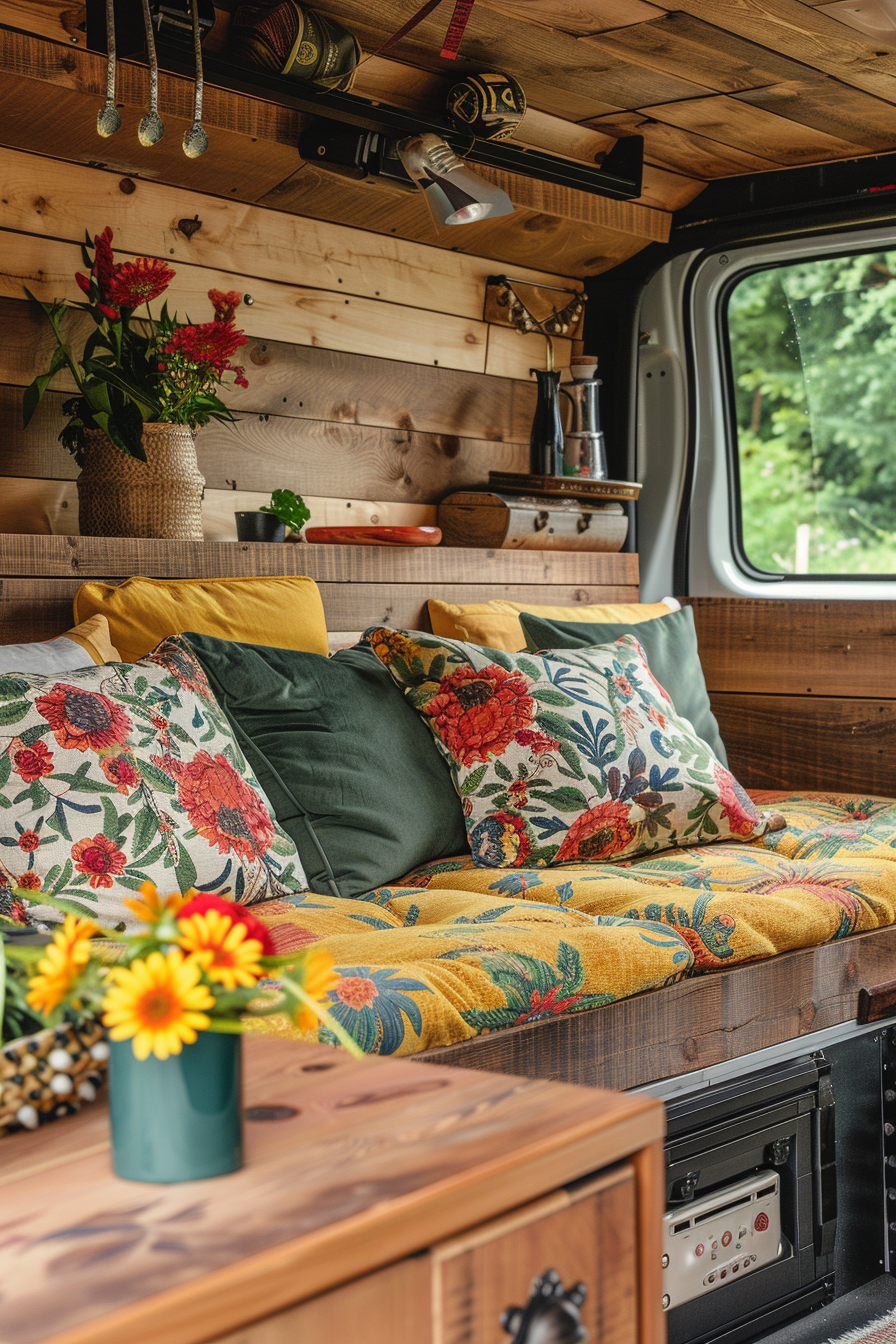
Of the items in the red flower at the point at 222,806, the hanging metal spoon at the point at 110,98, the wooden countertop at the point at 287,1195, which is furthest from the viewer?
the hanging metal spoon at the point at 110,98

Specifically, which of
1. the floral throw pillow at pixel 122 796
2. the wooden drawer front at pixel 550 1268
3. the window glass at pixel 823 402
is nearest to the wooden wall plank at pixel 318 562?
the floral throw pillow at pixel 122 796

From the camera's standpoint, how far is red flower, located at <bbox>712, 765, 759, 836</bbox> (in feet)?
7.54

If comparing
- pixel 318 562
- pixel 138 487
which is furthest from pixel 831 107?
pixel 138 487

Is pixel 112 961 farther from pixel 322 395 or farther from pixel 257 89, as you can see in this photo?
pixel 322 395

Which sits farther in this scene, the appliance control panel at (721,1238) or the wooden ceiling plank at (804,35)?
the wooden ceiling plank at (804,35)

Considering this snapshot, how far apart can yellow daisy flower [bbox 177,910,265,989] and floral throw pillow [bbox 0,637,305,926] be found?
81cm

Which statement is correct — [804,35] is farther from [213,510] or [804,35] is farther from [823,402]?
[213,510]

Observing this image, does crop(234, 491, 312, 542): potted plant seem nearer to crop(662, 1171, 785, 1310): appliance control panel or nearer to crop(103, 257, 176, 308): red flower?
crop(103, 257, 176, 308): red flower

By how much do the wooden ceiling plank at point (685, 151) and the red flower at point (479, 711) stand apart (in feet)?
4.38

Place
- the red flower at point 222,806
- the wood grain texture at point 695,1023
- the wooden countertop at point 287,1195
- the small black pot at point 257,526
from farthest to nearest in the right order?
the small black pot at point 257,526 < the red flower at point 222,806 < the wood grain texture at point 695,1023 < the wooden countertop at point 287,1195

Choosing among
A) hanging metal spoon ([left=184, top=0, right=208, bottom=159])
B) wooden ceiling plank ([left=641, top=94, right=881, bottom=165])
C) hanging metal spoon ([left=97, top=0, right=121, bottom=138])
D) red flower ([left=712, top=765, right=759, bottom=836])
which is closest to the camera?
hanging metal spoon ([left=97, top=0, right=121, bottom=138])

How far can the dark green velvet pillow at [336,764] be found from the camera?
1998 mm

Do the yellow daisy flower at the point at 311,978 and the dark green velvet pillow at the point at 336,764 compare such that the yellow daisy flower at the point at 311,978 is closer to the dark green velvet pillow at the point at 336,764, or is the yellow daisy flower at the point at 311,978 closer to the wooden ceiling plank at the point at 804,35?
the dark green velvet pillow at the point at 336,764

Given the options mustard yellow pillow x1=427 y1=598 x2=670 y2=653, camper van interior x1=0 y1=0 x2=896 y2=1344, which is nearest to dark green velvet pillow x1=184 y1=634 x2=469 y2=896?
camper van interior x1=0 y1=0 x2=896 y2=1344
